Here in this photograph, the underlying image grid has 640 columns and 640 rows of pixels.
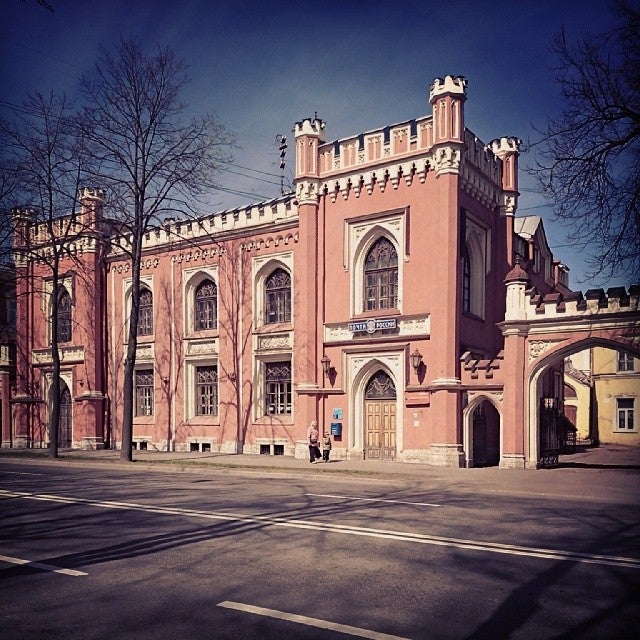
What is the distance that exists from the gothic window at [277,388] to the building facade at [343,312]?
9cm

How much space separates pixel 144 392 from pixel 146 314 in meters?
3.68

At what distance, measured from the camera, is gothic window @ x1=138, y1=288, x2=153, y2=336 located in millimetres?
31312

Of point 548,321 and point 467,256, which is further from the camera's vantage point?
point 467,256

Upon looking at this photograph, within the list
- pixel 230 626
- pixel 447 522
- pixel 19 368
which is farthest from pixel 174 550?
pixel 19 368

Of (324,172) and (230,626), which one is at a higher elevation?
(324,172)

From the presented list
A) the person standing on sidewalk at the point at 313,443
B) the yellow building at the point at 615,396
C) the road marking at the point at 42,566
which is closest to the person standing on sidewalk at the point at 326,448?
the person standing on sidewalk at the point at 313,443

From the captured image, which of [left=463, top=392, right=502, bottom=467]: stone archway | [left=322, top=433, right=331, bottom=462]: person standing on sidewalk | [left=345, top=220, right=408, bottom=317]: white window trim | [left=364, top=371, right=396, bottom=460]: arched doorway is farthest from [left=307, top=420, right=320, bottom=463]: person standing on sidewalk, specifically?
[left=463, top=392, right=502, bottom=467]: stone archway

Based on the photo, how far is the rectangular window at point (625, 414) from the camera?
3794 cm

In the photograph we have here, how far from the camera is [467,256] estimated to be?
82.0 feet

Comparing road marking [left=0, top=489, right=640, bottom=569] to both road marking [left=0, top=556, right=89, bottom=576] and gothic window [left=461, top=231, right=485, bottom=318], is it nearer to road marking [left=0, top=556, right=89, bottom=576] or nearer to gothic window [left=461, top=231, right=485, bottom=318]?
road marking [left=0, top=556, right=89, bottom=576]

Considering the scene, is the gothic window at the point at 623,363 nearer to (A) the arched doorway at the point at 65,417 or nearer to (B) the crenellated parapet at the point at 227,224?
(B) the crenellated parapet at the point at 227,224

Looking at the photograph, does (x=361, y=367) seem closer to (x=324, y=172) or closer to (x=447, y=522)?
(x=324, y=172)

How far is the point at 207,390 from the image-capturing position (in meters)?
29.0

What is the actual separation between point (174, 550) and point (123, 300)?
25.4 meters
